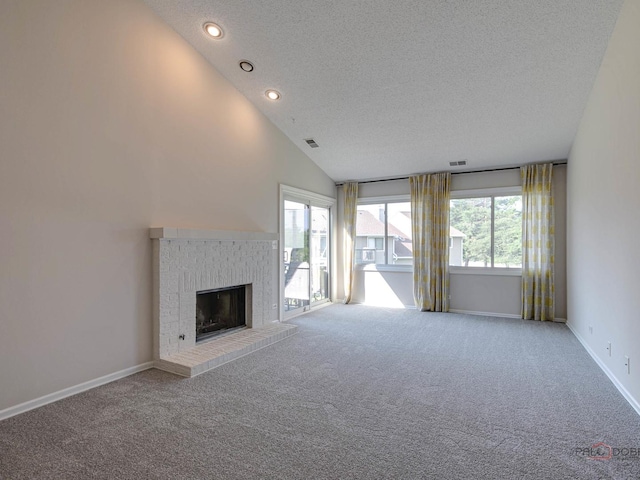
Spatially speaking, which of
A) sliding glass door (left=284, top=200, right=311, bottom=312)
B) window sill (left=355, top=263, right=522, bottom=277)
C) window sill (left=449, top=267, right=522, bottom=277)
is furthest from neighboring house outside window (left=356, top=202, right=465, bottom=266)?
sliding glass door (left=284, top=200, right=311, bottom=312)

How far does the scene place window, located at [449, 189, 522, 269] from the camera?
577cm

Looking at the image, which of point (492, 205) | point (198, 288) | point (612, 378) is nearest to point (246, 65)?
point (198, 288)

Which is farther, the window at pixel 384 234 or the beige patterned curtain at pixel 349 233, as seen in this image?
the beige patterned curtain at pixel 349 233

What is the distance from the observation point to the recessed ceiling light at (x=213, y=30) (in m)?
3.54

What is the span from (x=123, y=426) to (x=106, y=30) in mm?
3371

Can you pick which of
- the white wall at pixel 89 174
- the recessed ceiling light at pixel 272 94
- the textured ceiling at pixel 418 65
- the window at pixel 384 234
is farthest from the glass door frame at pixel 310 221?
the white wall at pixel 89 174

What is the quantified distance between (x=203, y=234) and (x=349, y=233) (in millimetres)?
3744

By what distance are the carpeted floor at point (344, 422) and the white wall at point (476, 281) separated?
1.94 metres

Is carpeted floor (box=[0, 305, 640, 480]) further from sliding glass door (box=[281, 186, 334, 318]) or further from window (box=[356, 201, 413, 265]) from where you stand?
window (box=[356, 201, 413, 265])

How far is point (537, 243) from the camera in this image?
17.9 feet

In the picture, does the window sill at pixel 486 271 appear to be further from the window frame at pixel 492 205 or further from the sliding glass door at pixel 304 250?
the sliding glass door at pixel 304 250

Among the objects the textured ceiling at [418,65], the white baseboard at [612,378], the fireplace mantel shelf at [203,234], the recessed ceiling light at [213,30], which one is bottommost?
the white baseboard at [612,378]

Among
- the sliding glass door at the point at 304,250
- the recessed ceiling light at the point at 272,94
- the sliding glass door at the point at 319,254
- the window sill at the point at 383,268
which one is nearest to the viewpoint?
the recessed ceiling light at the point at 272,94

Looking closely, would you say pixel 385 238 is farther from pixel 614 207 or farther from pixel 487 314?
pixel 614 207
